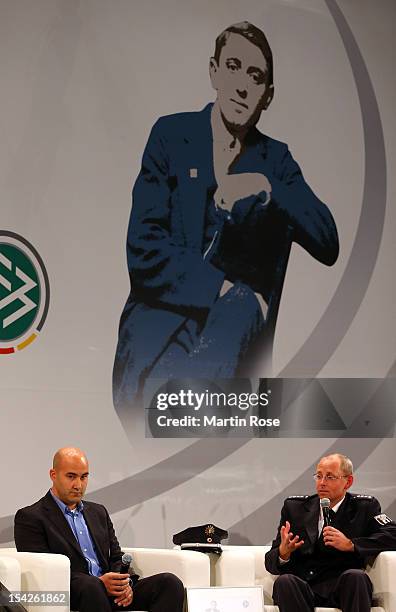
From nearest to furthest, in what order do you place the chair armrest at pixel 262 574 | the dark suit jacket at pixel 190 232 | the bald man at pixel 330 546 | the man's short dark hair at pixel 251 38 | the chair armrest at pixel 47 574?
1. the chair armrest at pixel 47 574
2. the bald man at pixel 330 546
3. the chair armrest at pixel 262 574
4. the dark suit jacket at pixel 190 232
5. the man's short dark hair at pixel 251 38

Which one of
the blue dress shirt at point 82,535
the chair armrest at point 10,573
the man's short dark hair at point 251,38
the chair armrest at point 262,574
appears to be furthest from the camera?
the man's short dark hair at point 251,38

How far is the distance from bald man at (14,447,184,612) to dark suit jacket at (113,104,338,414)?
1.04m

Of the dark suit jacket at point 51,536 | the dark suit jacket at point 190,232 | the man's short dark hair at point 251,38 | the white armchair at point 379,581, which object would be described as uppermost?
the man's short dark hair at point 251,38

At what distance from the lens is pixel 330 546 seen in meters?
5.71

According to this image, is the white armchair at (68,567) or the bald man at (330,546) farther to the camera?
the bald man at (330,546)

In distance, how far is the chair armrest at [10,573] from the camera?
15.9 ft

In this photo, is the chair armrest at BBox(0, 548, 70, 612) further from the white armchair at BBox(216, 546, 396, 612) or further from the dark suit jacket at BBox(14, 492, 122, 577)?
the white armchair at BBox(216, 546, 396, 612)

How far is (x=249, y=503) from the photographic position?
6.72m

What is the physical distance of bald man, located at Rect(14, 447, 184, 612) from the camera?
525 centimetres

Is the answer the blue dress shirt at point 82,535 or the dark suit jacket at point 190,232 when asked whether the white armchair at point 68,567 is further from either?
the dark suit jacket at point 190,232

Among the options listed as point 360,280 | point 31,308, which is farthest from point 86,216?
point 360,280

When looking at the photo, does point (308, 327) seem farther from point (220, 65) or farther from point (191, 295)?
point (220, 65)

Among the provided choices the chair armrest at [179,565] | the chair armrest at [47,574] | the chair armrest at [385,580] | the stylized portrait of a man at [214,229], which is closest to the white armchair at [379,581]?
the chair armrest at [385,580]

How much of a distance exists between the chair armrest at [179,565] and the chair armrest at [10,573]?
935 mm
